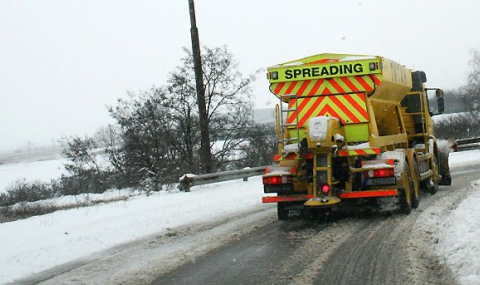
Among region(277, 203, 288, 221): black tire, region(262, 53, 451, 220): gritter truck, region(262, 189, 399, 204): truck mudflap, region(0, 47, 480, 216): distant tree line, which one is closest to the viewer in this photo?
region(262, 189, 399, 204): truck mudflap

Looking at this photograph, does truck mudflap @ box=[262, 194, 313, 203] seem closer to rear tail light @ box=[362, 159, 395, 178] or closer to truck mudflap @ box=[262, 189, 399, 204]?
truck mudflap @ box=[262, 189, 399, 204]

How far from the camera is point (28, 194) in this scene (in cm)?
3008

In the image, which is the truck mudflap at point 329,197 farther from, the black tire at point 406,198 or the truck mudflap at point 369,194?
the black tire at point 406,198

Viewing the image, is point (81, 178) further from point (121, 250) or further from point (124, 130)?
point (121, 250)

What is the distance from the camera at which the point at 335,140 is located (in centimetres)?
956

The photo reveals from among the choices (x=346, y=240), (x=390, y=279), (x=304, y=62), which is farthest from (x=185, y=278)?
(x=304, y=62)

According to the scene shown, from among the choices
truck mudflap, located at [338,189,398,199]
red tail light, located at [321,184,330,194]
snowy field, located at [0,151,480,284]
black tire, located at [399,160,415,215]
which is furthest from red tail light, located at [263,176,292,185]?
black tire, located at [399,160,415,215]

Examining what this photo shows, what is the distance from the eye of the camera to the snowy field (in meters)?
6.65

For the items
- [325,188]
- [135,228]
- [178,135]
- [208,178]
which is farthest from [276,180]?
[178,135]

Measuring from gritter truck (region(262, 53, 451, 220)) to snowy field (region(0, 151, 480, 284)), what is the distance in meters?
1.34

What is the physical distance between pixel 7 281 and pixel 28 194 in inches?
976

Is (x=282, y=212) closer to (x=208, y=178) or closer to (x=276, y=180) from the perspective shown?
(x=276, y=180)

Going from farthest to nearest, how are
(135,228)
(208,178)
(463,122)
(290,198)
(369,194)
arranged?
1. (463,122)
2. (208,178)
3. (135,228)
4. (290,198)
5. (369,194)

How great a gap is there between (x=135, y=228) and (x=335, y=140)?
4208 millimetres
